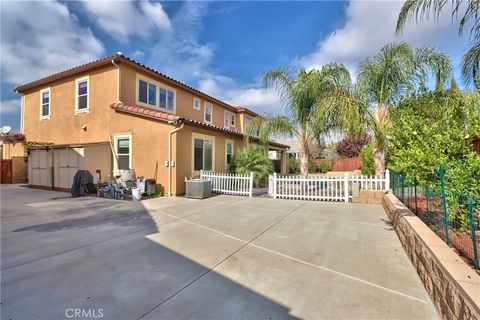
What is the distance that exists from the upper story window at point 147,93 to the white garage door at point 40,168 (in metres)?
6.94

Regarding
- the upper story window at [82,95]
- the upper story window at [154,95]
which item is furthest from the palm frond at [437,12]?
the upper story window at [82,95]

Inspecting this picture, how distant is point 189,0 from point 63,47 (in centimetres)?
934

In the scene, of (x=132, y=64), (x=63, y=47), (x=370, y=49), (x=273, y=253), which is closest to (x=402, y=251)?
(x=273, y=253)

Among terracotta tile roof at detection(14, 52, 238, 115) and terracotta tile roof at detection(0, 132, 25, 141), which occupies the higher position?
terracotta tile roof at detection(14, 52, 238, 115)

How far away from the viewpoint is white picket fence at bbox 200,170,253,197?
11586 mm

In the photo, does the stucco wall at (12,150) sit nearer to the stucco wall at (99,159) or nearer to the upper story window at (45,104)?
the upper story window at (45,104)

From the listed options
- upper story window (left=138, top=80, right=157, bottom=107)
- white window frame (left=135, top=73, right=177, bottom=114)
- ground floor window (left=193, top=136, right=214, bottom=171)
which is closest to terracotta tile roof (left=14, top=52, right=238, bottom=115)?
white window frame (left=135, top=73, right=177, bottom=114)

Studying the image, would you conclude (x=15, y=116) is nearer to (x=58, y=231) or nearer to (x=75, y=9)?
(x=75, y=9)

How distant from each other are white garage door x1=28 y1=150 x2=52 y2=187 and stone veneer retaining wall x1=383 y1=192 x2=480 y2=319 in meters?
17.1

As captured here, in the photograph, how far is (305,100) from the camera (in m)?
11.1

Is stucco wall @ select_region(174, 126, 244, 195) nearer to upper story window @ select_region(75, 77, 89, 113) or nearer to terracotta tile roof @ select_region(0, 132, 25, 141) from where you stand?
upper story window @ select_region(75, 77, 89, 113)

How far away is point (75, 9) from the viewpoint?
12.1m

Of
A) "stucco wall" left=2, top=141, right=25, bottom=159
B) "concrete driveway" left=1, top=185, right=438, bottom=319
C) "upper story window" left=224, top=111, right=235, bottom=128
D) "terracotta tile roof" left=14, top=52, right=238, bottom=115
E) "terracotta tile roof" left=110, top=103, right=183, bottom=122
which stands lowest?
"concrete driveway" left=1, top=185, right=438, bottom=319

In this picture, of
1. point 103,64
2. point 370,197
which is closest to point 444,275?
point 370,197
